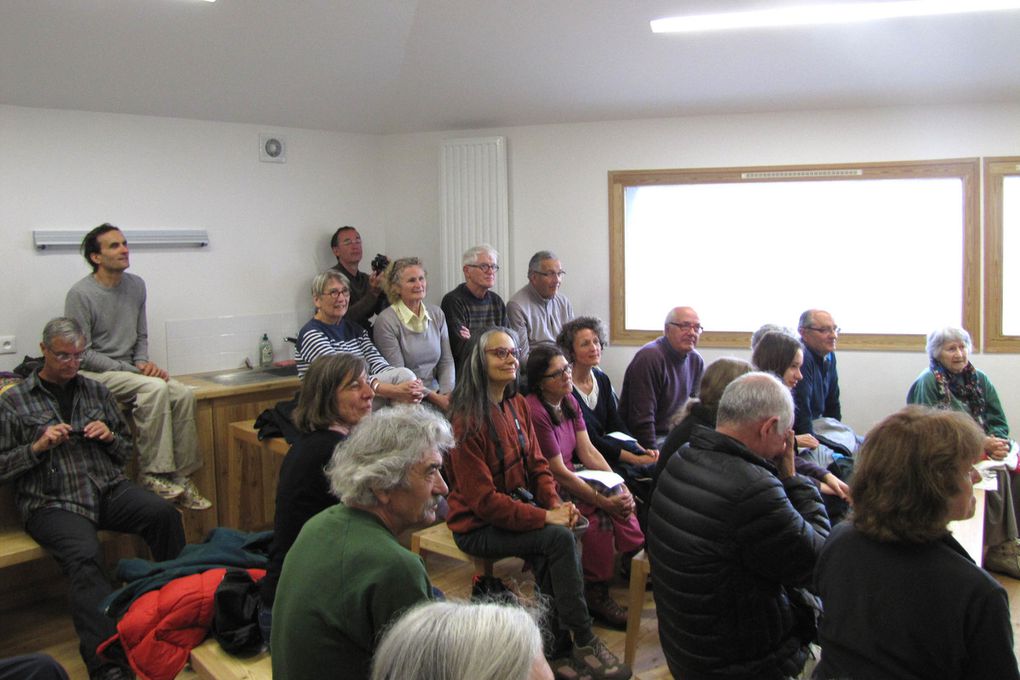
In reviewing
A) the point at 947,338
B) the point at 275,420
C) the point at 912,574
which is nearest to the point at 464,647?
the point at 912,574

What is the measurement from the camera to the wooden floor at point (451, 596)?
10.3ft

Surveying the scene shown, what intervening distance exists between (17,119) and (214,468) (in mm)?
1966

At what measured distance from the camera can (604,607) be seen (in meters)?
3.43

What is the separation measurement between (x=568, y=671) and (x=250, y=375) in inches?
107

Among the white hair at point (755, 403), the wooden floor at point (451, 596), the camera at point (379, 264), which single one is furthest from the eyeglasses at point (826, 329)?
the camera at point (379, 264)

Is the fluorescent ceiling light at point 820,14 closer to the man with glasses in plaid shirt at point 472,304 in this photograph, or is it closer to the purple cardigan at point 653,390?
the man with glasses in plaid shirt at point 472,304

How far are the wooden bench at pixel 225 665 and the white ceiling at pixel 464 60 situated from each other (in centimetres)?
288

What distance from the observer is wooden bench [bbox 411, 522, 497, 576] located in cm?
304

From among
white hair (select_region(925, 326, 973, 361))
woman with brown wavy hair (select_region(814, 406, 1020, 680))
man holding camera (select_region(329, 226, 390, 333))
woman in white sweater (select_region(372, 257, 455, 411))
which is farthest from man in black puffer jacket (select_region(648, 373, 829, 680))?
man holding camera (select_region(329, 226, 390, 333))

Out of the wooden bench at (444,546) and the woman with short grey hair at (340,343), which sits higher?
the woman with short grey hair at (340,343)

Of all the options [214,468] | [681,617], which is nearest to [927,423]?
[681,617]

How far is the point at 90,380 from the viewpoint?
11.7 ft

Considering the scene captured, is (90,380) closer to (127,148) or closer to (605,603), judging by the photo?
(127,148)

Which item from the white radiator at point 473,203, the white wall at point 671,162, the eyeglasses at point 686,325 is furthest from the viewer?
the white radiator at point 473,203
